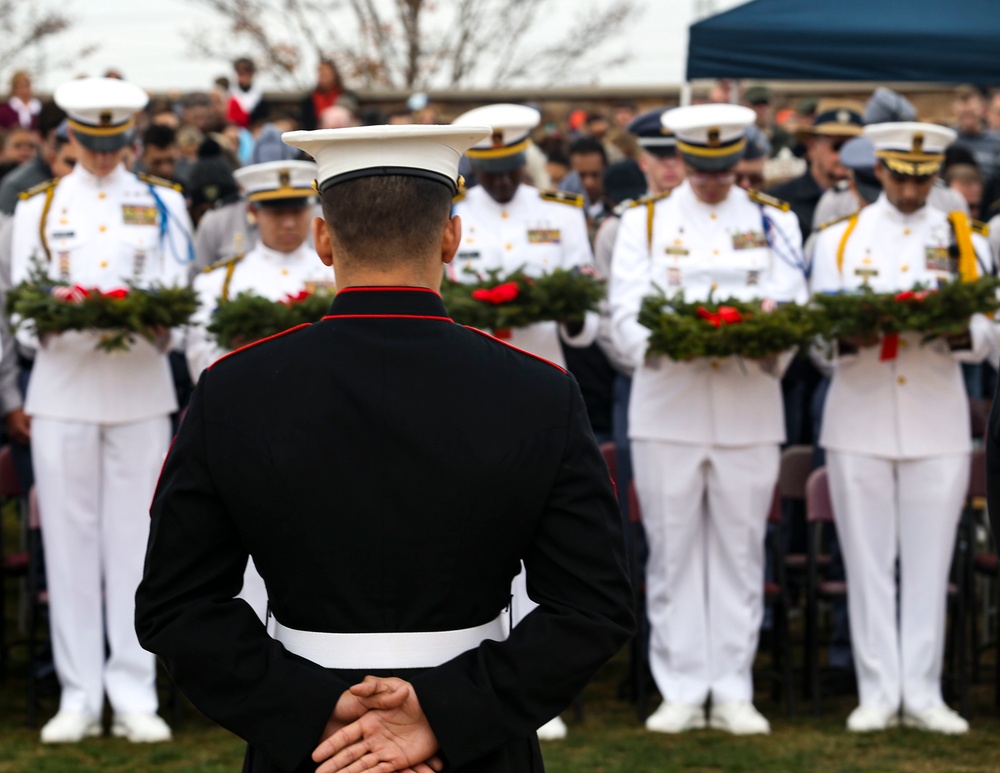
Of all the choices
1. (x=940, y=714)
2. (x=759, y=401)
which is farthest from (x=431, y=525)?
(x=940, y=714)

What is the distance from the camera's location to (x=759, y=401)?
6637mm

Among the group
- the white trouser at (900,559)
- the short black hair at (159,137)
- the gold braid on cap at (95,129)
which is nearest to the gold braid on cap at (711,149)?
the white trouser at (900,559)

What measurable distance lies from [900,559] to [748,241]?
1491 millimetres

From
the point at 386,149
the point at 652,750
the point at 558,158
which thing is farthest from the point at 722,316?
the point at 558,158

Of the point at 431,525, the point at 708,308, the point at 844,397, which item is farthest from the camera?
the point at 844,397

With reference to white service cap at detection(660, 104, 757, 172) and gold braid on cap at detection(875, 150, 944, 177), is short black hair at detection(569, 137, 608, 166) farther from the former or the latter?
gold braid on cap at detection(875, 150, 944, 177)

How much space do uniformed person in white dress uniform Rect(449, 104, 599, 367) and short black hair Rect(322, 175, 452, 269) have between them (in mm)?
4320

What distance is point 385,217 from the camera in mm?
2617

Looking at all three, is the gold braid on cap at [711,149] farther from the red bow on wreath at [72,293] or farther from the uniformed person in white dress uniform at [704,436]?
the red bow on wreath at [72,293]

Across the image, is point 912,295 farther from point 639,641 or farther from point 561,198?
point 639,641

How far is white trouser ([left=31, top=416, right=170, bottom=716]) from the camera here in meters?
6.52

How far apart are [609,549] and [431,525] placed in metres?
0.30

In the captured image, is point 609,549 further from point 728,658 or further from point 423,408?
point 728,658

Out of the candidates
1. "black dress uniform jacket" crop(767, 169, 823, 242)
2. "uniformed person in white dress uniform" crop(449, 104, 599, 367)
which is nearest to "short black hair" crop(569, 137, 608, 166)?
"black dress uniform jacket" crop(767, 169, 823, 242)
